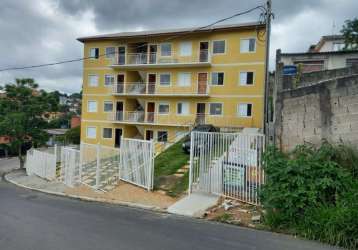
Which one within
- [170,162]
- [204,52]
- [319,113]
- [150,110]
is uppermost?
[204,52]

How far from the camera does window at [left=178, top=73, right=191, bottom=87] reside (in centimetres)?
2952

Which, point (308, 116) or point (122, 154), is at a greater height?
point (308, 116)

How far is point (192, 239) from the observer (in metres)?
5.94

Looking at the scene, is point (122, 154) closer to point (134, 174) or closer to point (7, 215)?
point (134, 174)

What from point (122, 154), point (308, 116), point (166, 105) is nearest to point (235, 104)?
point (166, 105)

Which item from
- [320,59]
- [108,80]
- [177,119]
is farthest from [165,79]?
[320,59]

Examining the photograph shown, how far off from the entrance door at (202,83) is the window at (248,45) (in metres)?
4.21

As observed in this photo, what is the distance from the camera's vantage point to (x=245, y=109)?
27.4 metres

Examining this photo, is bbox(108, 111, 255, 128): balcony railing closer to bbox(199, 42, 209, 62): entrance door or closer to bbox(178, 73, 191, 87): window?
bbox(178, 73, 191, 87): window

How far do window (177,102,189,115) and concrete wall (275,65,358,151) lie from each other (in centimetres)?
2084

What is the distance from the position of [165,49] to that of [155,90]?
430 cm

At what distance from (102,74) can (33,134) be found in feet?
31.3

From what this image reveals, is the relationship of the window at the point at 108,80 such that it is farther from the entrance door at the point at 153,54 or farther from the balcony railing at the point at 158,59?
the entrance door at the point at 153,54

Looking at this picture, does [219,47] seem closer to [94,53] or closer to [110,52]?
[110,52]
